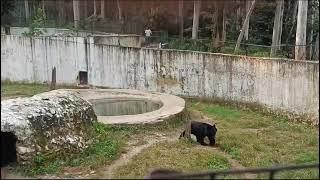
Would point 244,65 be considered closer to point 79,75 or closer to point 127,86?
point 127,86

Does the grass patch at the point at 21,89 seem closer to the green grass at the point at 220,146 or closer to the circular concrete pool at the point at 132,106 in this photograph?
the circular concrete pool at the point at 132,106

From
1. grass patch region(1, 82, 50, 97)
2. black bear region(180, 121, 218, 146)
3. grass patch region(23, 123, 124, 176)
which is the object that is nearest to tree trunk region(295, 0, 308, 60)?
black bear region(180, 121, 218, 146)

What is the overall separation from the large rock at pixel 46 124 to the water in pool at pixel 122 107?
4.67 metres

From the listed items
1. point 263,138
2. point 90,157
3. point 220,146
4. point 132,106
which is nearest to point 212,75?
point 132,106

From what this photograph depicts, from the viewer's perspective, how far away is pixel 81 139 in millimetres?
14250

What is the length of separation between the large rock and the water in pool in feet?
15.3

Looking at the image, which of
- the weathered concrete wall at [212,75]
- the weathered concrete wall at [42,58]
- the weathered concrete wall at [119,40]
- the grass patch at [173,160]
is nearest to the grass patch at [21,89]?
the weathered concrete wall at [42,58]

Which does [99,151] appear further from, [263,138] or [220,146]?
[263,138]

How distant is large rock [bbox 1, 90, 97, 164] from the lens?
12.6 metres

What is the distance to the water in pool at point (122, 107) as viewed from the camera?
19797 millimetres

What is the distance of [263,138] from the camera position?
53.5 feet

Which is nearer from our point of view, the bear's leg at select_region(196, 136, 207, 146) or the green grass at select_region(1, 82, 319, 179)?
the green grass at select_region(1, 82, 319, 179)

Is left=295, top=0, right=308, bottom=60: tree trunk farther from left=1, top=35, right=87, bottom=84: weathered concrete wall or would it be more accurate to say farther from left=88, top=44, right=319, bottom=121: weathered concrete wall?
left=1, top=35, right=87, bottom=84: weathered concrete wall

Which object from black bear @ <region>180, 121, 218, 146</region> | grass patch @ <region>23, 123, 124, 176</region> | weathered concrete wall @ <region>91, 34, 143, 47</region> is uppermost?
weathered concrete wall @ <region>91, 34, 143, 47</region>
